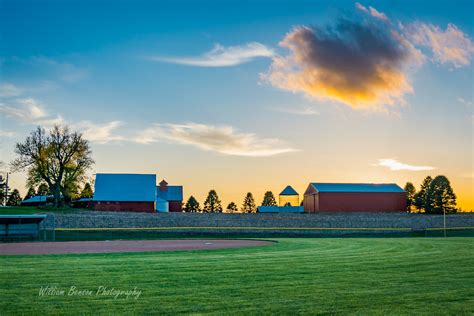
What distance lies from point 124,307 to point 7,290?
3.54m

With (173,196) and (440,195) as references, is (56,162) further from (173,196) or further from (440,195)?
(440,195)

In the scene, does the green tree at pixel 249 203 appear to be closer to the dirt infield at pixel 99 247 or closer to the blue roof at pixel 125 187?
the blue roof at pixel 125 187

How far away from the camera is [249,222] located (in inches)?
2205

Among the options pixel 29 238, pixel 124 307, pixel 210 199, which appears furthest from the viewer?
pixel 210 199

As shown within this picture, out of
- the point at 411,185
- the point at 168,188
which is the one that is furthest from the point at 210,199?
→ the point at 411,185

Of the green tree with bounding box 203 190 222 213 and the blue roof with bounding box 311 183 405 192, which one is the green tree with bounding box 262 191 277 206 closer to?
the green tree with bounding box 203 190 222 213

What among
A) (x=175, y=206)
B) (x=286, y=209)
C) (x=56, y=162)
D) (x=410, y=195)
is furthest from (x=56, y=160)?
(x=410, y=195)

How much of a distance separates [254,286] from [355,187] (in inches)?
2742

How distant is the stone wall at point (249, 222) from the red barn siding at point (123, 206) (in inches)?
491

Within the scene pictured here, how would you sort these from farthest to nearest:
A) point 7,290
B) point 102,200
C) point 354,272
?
point 102,200, point 354,272, point 7,290

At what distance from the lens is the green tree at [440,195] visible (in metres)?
91.1

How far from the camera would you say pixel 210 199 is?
132 m

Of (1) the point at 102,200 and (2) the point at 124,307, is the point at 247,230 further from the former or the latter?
(2) the point at 124,307

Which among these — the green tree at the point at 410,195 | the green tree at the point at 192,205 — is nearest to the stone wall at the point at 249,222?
the green tree at the point at 410,195
